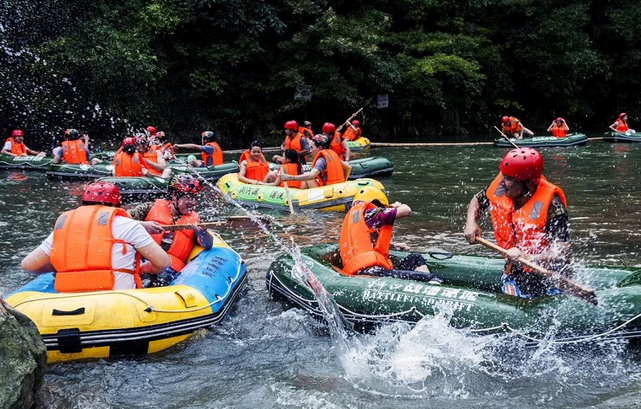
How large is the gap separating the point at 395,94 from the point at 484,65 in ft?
17.3

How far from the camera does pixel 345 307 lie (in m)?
5.02

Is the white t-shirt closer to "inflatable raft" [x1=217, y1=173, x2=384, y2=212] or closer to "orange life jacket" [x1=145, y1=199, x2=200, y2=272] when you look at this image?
"orange life jacket" [x1=145, y1=199, x2=200, y2=272]

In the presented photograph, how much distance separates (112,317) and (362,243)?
2016 mm

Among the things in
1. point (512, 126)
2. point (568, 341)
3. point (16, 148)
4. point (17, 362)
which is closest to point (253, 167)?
point (568, 341)

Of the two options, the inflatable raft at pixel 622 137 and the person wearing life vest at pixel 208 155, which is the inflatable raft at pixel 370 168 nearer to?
the person wearing life vest at pixel 208 155

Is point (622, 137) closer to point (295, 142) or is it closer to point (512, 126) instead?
point (512, 126)

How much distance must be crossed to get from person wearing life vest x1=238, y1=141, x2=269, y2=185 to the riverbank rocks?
25.3 feet

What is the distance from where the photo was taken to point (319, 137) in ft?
34.2

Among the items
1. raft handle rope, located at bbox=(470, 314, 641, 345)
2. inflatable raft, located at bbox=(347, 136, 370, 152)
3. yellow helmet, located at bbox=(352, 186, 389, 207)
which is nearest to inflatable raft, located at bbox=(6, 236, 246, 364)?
yellow helmet, located at bbox=(352, 186, 389, 207)

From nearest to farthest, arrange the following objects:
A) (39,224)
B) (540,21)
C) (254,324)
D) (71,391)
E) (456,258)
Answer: (71,391) < (254,324) < (456,258) < (39,224) < (540,21)

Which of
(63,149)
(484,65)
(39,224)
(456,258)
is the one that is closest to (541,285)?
(456,258)

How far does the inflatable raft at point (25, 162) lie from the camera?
15.8 m

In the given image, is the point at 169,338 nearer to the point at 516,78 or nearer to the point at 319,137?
the point at 319,137

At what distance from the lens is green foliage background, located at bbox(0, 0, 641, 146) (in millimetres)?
18812
